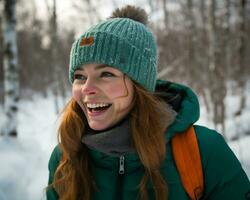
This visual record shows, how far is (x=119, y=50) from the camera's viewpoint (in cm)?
166

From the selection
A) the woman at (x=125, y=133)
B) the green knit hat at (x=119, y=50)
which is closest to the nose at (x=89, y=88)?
the woman at (x=125, y=133)

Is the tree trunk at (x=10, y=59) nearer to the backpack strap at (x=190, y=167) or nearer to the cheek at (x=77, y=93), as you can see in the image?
the cheek at (x=77, y=93)

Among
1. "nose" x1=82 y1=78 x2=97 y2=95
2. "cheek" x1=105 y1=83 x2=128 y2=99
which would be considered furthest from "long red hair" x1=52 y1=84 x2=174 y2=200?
"nose" x1=82 y1=78 x2=97 y2=95

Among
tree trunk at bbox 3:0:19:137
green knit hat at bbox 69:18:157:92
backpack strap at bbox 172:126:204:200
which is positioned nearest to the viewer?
backpack strap at bbox 172:126:204:200

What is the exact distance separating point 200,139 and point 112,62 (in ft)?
1.93

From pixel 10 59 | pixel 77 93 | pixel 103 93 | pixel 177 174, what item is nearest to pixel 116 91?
pixel 103 93

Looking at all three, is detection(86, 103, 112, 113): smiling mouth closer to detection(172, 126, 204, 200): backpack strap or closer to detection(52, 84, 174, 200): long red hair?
detection(52, 84, 174, 200): long red hair

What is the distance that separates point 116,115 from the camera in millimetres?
1622

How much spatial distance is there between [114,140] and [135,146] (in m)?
0.11

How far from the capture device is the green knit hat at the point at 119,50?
1.63 m

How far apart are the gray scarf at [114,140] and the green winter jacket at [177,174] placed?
5 cm

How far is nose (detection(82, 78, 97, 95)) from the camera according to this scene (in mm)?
1563

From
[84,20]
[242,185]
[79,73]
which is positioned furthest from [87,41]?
[84,20]

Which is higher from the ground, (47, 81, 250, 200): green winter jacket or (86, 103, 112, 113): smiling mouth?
(86, 103, 112, 113): smiling mouth
